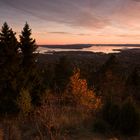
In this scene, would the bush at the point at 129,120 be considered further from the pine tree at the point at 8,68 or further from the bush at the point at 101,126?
the pine tree at the point at 8,68

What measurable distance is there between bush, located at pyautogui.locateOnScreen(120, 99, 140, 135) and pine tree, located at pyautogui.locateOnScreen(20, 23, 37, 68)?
16.2 m

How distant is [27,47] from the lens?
27359 millimetres

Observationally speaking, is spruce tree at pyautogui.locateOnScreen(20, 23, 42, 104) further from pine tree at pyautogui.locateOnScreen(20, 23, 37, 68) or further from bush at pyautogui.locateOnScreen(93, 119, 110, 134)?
bush at pyautogui.locateOnScreen(93, 119, 110, 134)

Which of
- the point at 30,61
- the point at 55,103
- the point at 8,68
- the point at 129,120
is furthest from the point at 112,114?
the point at 30,61

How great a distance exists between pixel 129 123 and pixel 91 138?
1.94m

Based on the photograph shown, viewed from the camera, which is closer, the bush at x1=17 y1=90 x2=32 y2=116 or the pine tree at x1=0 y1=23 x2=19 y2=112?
the bush at x1=17 y1=90 x2=32 y2=116

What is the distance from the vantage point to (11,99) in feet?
80.2

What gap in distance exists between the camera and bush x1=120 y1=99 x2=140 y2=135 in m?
12.1

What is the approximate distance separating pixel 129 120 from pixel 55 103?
989cm

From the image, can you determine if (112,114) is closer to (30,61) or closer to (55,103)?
(55,103)

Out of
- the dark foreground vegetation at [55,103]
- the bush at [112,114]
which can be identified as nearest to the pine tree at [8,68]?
the dark foreground vegetation at [55,103]

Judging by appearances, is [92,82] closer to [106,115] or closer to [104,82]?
[104,82]

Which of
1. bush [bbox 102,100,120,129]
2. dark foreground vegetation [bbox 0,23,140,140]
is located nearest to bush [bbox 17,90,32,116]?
dark foreground vegetation [bbox 0,23,140,140]

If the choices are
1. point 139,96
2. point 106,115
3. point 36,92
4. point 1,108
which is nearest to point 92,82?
point 139,96
